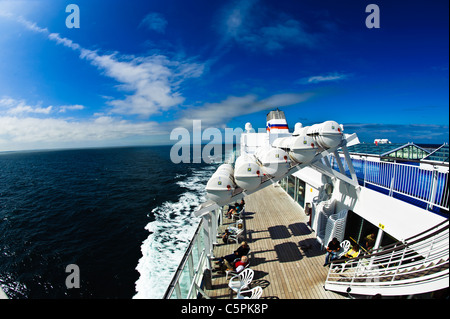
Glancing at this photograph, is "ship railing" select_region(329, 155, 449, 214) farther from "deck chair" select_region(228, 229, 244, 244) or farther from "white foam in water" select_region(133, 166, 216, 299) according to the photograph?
"white foam in water" select_region(133, 166, 216, 299)

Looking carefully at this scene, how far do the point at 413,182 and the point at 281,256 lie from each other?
5263 mm

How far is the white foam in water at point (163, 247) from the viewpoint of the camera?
942cm

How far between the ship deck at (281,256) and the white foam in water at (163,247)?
389 centimetres

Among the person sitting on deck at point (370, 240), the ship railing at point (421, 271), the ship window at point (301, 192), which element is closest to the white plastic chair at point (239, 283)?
the ship railing at point (421, 271)

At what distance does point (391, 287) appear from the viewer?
14.3 ft

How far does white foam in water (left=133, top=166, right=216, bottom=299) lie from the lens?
9.42 m

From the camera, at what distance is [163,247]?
1262cm

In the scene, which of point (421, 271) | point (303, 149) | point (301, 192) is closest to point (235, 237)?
point (303, 149)

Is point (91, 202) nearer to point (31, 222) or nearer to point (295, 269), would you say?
point (31, 222)

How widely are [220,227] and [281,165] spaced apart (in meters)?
5.20

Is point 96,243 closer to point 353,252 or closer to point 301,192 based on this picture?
point 301,192

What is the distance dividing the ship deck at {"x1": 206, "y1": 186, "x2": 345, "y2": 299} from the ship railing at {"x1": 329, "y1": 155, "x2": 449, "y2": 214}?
3.68 metres

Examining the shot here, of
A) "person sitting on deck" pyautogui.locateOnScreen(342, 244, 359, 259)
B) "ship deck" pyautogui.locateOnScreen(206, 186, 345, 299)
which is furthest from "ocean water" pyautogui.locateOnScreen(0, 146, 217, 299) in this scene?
"person sitting on deck" pyautogui.locateOnScreen(342, 244, 359, 259)
